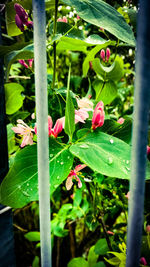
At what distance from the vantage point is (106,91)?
667mm

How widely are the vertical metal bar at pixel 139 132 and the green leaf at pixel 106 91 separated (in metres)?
0.40

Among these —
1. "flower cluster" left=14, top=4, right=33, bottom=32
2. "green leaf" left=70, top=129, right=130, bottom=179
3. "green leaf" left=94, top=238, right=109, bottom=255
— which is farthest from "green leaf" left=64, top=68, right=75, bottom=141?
"green leaf" left=94, top=238, right=109, bottom=255

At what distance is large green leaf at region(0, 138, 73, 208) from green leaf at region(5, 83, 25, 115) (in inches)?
9.0

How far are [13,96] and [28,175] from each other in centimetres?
28

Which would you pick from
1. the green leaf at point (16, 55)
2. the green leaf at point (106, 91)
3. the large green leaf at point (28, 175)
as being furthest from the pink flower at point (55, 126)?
the green leaf at point (106, 91)

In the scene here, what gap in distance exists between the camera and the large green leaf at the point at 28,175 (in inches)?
14.2

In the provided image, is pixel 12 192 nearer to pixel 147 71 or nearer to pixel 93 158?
pixel 93 158

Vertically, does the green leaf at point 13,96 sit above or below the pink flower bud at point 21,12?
below

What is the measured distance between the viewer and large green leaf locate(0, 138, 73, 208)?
0.36m

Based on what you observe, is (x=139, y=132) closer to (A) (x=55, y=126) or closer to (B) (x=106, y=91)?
(A) (x=55, y=126)

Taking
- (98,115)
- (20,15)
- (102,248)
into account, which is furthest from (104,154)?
(102,248)

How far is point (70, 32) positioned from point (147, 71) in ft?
0.99

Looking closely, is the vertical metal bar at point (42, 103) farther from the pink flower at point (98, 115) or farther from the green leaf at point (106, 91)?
the green leaf at point (106, 91)

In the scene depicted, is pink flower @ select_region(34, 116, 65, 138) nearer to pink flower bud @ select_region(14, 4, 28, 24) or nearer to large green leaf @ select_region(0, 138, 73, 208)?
large green leaf @ select_region(0, 138, 73, 208)
